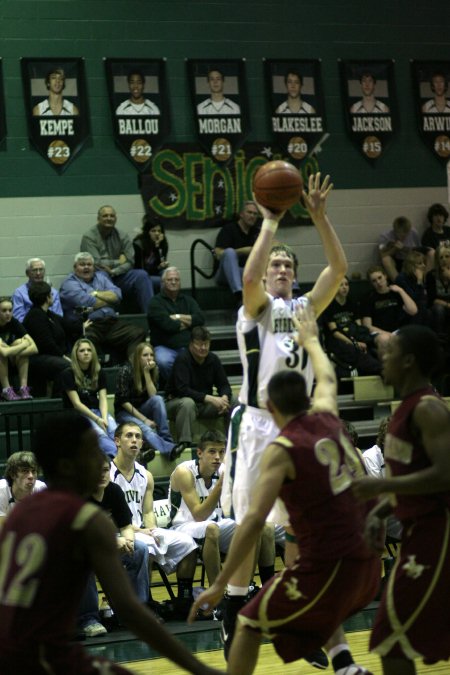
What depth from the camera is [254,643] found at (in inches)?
172

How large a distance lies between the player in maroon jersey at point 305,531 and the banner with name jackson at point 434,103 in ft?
35.9

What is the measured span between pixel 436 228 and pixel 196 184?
125 inches

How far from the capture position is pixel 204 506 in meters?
7.56

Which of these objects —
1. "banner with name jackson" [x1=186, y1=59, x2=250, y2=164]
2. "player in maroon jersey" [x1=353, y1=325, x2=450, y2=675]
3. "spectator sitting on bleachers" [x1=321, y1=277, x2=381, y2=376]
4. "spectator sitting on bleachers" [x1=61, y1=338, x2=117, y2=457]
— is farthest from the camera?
"banner with name jackson" [x1=186, y1=59, x2=250, y2=164]

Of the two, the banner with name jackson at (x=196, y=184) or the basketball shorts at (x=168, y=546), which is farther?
the banner with name jackson at (x=196, y=184)

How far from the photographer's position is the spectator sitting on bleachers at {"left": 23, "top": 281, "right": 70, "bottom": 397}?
34.3 ft

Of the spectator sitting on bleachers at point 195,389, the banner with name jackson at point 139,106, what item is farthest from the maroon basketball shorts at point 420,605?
the banner with name jackson at point 139,106

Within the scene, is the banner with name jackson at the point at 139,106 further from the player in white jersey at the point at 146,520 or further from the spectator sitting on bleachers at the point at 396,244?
the player in white jersey at the point at 146,520

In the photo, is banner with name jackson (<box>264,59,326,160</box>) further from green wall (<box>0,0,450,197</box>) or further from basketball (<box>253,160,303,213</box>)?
basketball (<box>253,160,303,213</box>)

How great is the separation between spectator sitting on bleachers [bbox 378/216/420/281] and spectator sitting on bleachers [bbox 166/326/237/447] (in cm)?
376

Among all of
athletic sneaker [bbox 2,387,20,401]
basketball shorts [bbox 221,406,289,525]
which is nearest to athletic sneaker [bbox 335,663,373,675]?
basketball shorts [bbox 221,406,289,525]

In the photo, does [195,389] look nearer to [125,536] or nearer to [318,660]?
[125,536]

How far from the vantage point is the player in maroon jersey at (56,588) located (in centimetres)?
314

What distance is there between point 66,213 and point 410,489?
9556mm
